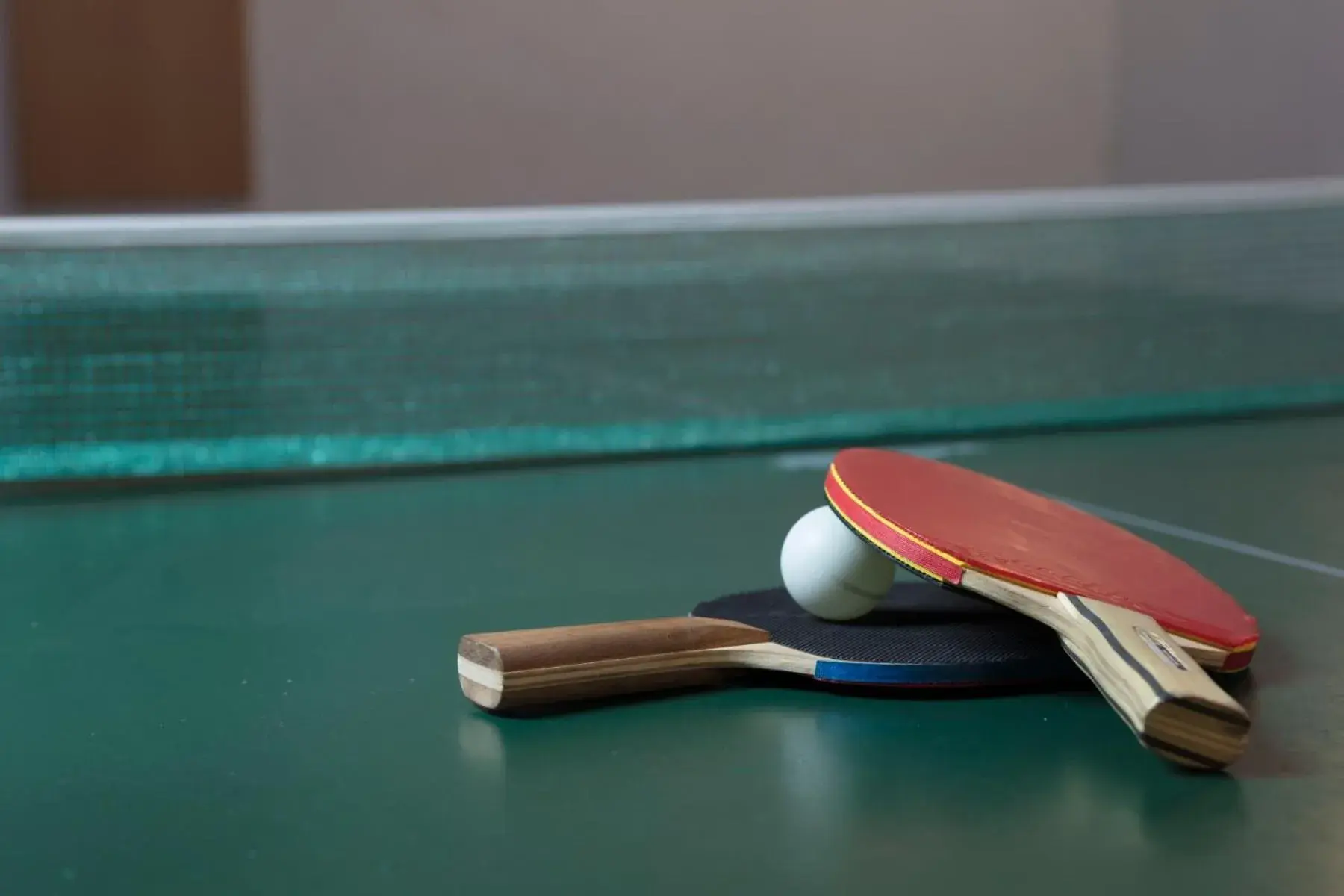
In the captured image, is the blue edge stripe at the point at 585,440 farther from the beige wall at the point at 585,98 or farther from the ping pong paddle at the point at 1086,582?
the beige wall at the point at 585,98

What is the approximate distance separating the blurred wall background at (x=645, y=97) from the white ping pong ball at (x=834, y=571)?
6961 millimetres

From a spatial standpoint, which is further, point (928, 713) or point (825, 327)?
point (825, 327)

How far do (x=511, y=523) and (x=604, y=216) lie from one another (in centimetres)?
117

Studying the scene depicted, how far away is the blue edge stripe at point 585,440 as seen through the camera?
A: 3516 mm

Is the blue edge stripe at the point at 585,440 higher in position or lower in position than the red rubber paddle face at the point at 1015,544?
lower

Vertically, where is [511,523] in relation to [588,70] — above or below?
below

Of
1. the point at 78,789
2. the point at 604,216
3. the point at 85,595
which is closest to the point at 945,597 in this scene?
the point at 78,789

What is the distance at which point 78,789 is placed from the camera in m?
1.54

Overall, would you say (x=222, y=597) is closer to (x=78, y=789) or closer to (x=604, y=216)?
(x=78, y=789)

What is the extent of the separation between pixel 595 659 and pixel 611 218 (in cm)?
232

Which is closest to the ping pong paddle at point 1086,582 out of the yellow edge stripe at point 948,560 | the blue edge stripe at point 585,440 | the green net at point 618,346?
the yellow edge stripe at point 948,560

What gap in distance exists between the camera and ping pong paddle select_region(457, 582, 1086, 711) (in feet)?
5.67

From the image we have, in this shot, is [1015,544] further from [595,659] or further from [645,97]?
[645,97]

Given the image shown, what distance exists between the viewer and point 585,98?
8.66m
